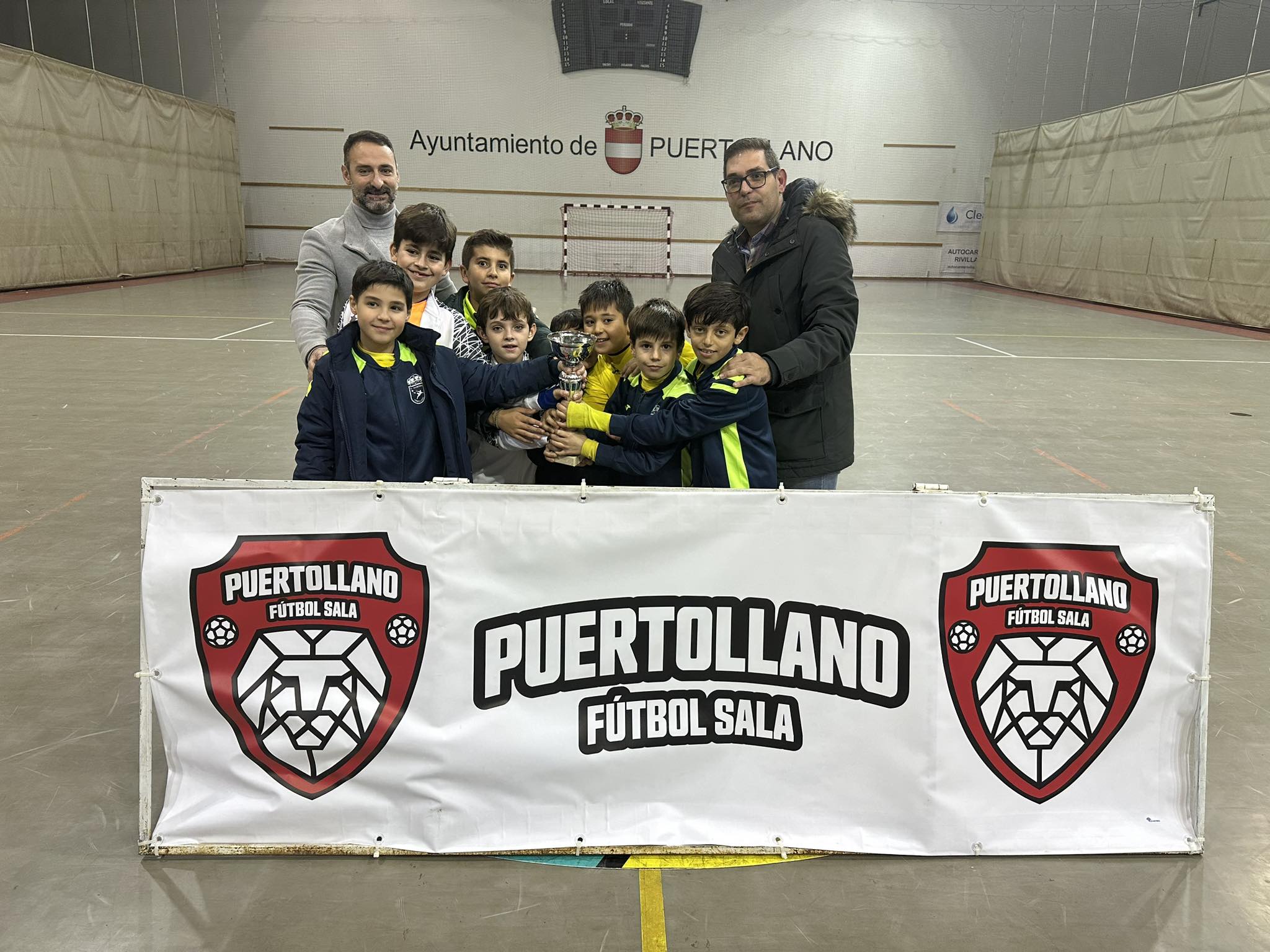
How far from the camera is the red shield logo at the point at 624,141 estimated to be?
21.4 metres

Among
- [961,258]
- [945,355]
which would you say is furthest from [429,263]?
[961,258]

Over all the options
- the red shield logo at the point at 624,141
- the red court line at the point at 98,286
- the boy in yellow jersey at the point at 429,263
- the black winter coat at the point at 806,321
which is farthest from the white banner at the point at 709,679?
the red shield logo at the point at 624,141

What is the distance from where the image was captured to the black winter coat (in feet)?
8.81

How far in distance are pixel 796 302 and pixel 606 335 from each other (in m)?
0.61

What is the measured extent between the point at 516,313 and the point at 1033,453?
4.59 meters

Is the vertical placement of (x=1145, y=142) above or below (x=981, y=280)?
above

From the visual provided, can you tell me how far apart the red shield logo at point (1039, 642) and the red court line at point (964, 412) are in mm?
5267

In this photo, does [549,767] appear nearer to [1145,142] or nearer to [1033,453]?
[1033,453]

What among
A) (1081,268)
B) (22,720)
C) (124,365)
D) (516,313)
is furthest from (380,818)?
(1081,268)

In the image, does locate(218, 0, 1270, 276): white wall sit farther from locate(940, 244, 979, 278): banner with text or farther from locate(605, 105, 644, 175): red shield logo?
locate(940, 244, 979, 278): banner with text

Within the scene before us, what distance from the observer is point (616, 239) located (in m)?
22.1

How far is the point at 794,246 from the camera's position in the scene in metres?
2.76

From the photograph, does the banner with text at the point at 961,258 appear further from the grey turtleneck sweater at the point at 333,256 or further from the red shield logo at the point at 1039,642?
the red shield logo at the point at 1039,642

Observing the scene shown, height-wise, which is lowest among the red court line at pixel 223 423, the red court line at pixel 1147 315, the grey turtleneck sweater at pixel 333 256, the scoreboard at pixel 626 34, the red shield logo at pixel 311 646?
the red court line at pixel 223 423
